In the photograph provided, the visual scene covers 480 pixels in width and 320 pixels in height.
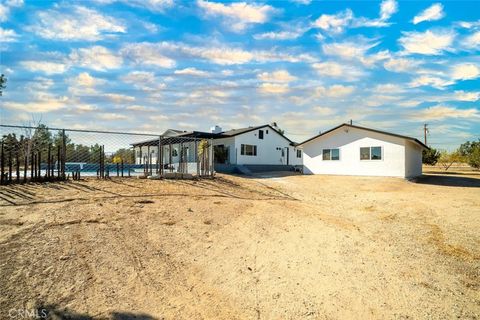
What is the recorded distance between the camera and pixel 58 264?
4.78 m

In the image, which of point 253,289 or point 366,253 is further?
point 366,253

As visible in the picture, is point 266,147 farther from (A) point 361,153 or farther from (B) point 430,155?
(B) point 430,155

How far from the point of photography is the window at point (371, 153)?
73.2ft

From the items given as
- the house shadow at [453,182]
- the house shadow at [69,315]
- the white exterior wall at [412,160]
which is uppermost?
the white exterior wall at [412,160]

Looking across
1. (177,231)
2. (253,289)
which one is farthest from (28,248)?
(253,289)

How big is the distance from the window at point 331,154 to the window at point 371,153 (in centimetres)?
199

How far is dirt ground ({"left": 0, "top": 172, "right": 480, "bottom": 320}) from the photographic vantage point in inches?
161

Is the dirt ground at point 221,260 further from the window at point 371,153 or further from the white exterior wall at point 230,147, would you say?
the white exterior wall at point 230,147

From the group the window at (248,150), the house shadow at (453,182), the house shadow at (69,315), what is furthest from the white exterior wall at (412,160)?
the house shadow at (69,315)

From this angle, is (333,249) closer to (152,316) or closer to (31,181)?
(152,316)

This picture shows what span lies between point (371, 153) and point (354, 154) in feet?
4.30

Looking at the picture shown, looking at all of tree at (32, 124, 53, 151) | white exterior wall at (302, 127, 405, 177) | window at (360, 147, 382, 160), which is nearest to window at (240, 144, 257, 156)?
white exterior wall at (302, 127, 405, 177)

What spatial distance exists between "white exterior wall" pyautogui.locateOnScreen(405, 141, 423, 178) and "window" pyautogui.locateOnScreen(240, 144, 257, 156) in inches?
527

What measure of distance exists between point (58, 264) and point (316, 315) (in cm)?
412
